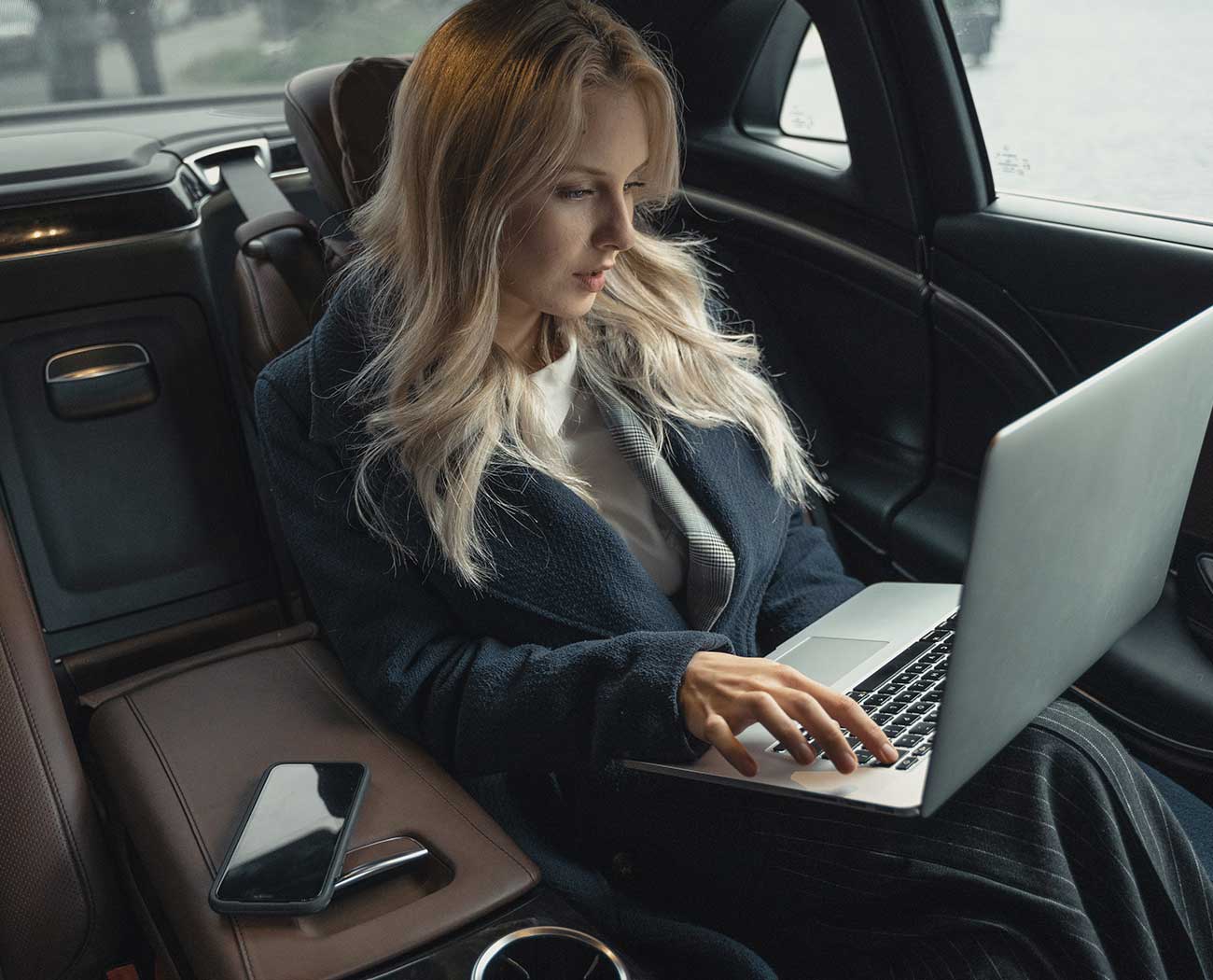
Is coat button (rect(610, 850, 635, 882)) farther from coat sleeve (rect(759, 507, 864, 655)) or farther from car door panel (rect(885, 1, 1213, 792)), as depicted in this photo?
car door panel (rect(885, 1, 1213, 792))

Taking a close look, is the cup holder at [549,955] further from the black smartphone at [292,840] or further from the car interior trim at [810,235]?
the car interior trim at [810,235]

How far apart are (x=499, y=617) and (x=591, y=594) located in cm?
10

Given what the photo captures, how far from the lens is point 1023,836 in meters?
0.99

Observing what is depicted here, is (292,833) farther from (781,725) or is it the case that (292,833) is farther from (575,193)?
(575,193)

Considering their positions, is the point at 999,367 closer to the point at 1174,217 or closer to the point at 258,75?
the point at 1174,217

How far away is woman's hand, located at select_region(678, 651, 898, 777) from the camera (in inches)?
36.8

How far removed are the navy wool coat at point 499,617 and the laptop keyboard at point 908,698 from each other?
0.51ft

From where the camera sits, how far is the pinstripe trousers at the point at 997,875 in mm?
956

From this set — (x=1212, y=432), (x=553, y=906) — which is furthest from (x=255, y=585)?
(x=1212, y=432)

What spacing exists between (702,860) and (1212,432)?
31.9 inches

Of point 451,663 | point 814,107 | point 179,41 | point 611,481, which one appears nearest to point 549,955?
point 451,663

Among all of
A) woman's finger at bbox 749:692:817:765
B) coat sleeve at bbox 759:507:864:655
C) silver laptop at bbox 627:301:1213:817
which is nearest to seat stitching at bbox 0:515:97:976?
silver laptop at bbox 627:301:1213:817

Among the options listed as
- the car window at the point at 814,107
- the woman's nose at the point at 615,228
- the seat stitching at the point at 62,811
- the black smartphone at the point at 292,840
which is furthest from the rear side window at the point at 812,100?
the seat stitching at the point at 62,811

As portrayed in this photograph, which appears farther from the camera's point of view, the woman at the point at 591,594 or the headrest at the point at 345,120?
the headrest at the point at 345,120
